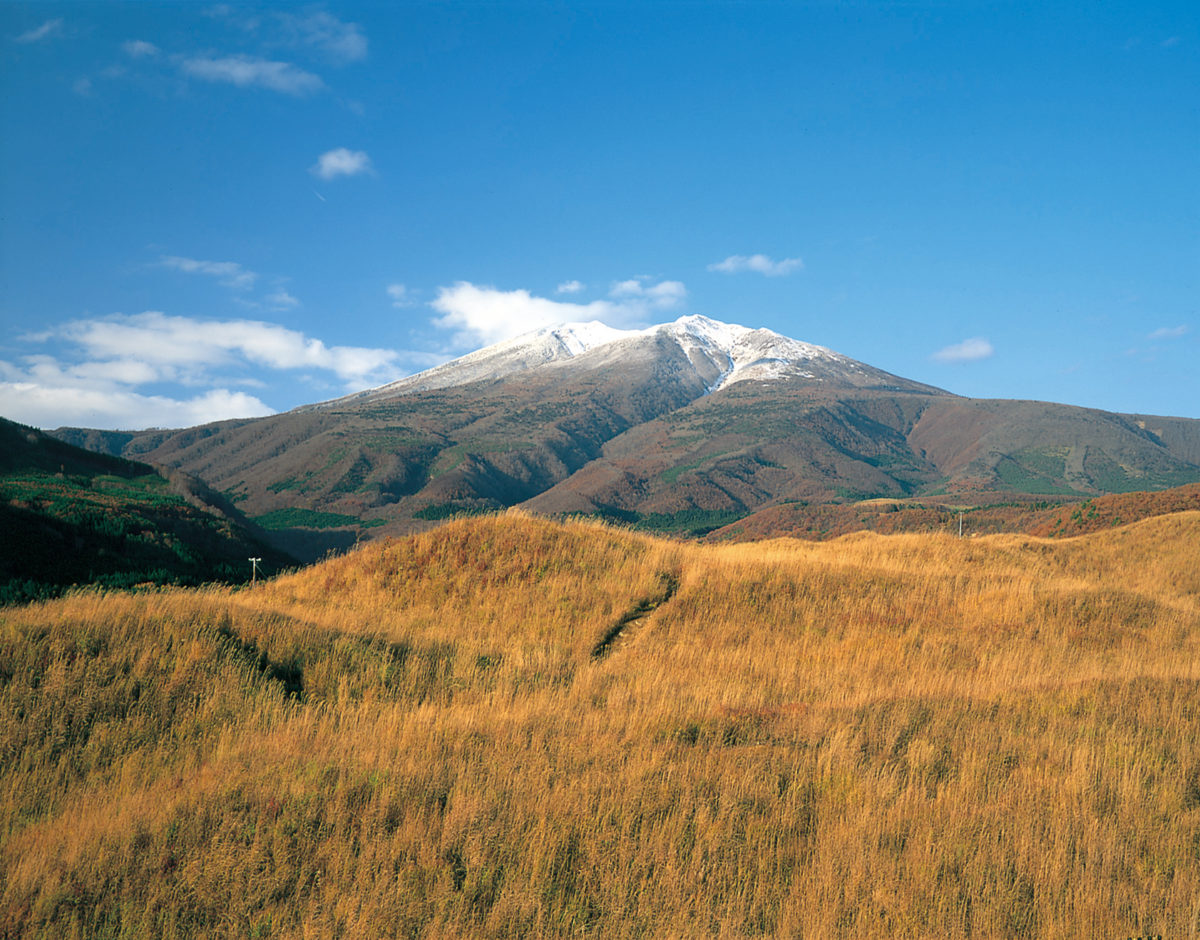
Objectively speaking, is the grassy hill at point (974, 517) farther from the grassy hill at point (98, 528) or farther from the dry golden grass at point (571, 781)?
the grassy hill at point (98, 528)

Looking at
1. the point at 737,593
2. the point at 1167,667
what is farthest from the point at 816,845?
the point at 1167,667

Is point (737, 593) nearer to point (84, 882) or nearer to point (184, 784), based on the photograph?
point (184, 784)

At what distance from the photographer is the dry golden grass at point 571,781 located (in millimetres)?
4938

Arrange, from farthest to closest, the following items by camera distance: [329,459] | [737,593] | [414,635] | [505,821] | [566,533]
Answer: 1. [329,459]
2. [566,533]
3. [737,593]
4. [414,635]
5. [505,821]

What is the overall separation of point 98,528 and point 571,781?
40.3 metres

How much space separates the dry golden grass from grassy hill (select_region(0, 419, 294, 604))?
51.5ft

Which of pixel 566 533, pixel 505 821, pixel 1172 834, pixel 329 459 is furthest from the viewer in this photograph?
pixel 329 459

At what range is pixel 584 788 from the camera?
6227 mm

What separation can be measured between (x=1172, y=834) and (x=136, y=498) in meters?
54.3

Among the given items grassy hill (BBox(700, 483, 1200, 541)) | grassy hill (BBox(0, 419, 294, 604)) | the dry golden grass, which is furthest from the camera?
grassy hill (BBox(700, 483, 1200, 541))

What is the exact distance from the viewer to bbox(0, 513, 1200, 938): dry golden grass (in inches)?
194

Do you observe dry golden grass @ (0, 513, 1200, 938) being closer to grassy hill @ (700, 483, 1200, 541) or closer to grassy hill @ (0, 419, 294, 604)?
grassy hill @ (0, 419, 294, 604)

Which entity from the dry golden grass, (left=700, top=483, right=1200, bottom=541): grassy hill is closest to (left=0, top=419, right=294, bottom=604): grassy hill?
the dry golden grass

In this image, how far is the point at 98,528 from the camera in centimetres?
3741
